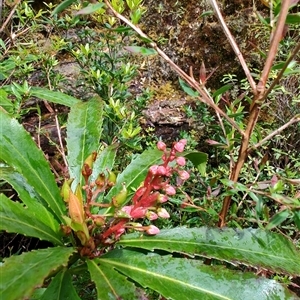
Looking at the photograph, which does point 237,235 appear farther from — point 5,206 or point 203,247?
point 5,206

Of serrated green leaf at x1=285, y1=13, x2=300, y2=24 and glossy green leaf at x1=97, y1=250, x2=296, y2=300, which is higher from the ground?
serrated green leaf at x1=285, y1=13, x2=300, y2=24

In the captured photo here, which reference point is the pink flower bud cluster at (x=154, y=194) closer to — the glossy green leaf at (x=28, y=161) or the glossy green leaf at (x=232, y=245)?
the glossy green leaf at (x=232, y=245)

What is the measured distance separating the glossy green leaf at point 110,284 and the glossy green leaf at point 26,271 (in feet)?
0.26

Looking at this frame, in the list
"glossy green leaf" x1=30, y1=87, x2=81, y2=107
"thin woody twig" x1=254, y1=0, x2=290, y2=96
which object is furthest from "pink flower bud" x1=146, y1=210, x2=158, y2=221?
"glossy green leaf" x1=30, y1=87, x2=81, y2=107

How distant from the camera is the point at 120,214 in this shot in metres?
0.84

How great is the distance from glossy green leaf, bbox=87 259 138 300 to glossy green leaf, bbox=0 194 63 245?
0.13 m

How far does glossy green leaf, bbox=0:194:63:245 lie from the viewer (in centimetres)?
78

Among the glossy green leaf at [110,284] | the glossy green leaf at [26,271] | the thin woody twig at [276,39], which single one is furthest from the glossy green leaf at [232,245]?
the thin woody twig at [276,39]

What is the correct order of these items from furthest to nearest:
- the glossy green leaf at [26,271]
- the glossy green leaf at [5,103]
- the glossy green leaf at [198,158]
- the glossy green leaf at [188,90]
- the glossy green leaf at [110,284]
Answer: the glossy green leaf at [5,103], the glossy green leaf at [198,158], the glossy green leaf at [188,90], the glossy green leaf at [110,284], the glossy green leaf at [26,271]

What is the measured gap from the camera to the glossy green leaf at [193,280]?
2.66ft

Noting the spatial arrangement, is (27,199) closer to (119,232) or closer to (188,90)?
(119,232)

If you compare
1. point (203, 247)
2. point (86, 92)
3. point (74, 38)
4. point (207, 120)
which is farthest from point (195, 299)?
point (74, 38)

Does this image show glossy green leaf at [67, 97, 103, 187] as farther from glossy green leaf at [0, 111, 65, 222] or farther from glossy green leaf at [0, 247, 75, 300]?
glossy green leaf at [0, 247, 75, 300]

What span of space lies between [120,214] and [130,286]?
5.6 inches
